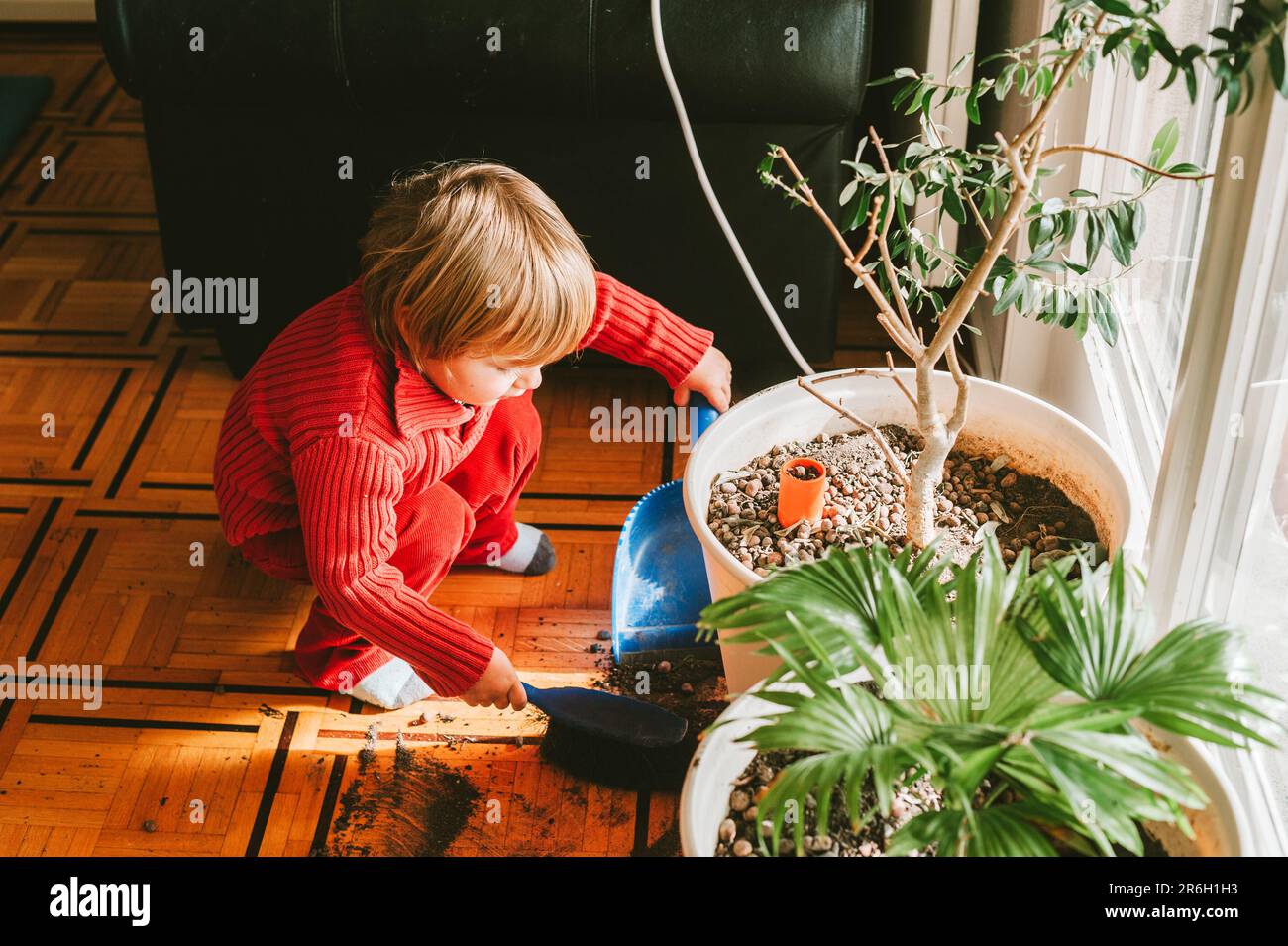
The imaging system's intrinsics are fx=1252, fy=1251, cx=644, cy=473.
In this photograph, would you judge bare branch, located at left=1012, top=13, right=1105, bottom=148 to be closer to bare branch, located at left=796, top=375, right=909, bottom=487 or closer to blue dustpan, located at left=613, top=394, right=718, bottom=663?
bare branch, located at left=796, top=375, right=909, bottom=487

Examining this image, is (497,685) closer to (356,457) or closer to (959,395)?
(356,457)

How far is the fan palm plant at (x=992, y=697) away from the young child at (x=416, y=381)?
429 millimetres

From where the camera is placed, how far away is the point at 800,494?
1215 mm

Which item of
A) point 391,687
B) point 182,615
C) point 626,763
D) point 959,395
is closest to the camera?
point 959,395

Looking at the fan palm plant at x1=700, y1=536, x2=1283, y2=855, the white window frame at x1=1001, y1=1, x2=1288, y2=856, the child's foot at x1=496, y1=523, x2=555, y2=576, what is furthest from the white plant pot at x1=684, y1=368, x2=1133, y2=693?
the child's foot at x1=496, y1=523, x2=555, y2=576

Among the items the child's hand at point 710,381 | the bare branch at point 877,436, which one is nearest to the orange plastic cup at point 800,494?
the bare branch at point 877,436

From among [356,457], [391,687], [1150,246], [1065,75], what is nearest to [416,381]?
[356,457]

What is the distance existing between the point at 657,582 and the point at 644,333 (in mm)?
296

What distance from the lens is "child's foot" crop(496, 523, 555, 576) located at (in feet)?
5.30

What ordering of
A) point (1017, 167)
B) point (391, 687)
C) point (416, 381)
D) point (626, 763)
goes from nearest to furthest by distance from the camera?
point (1017, 167)
point (416, 381)
point (626, 763)
point (391, 687)

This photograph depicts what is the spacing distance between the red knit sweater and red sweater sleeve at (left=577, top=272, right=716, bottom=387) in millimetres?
194

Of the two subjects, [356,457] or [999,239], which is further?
[356,457]

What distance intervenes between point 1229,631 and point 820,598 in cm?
24

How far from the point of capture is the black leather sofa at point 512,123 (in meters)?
1.51
